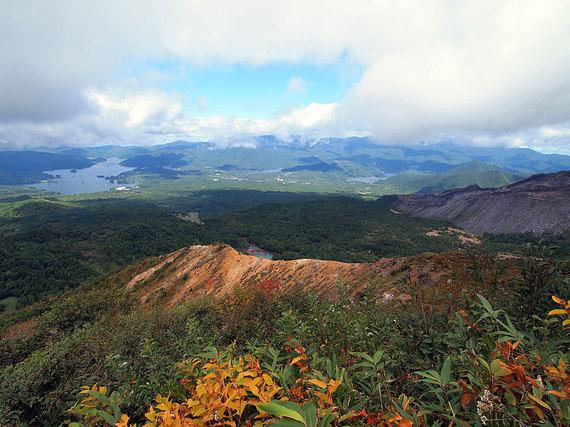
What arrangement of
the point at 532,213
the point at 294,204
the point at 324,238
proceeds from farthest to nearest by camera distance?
the point at 294,204, the point at 324,238, the point at 532,213

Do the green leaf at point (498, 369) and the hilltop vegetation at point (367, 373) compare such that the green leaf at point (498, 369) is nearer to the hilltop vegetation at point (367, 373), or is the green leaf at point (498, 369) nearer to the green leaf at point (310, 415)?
the hilltop vegetation at point (367, 373)

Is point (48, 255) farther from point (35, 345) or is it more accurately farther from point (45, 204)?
point (45, 204)

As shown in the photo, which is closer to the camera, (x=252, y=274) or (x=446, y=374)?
(x=446, y=374)

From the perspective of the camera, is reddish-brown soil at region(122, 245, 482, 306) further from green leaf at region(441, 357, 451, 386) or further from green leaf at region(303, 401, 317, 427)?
green leaf at region(303, 401, 317, 427)

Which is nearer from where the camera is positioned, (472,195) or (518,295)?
(518,295)

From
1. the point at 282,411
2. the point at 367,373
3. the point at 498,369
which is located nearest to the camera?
the point at 282,411

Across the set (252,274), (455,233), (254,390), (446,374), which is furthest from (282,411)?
(455,233)

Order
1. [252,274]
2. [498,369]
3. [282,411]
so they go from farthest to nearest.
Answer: [252,274] < [498,369] < [282,411]

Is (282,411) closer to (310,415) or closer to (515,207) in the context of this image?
(310,415)

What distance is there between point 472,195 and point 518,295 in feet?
489

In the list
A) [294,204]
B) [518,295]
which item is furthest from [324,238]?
[518,295]

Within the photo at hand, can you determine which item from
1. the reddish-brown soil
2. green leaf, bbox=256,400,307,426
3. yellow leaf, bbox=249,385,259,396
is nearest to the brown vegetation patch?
the reddish-brown soil

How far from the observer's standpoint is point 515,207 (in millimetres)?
96562

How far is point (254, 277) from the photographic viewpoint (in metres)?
32.7
